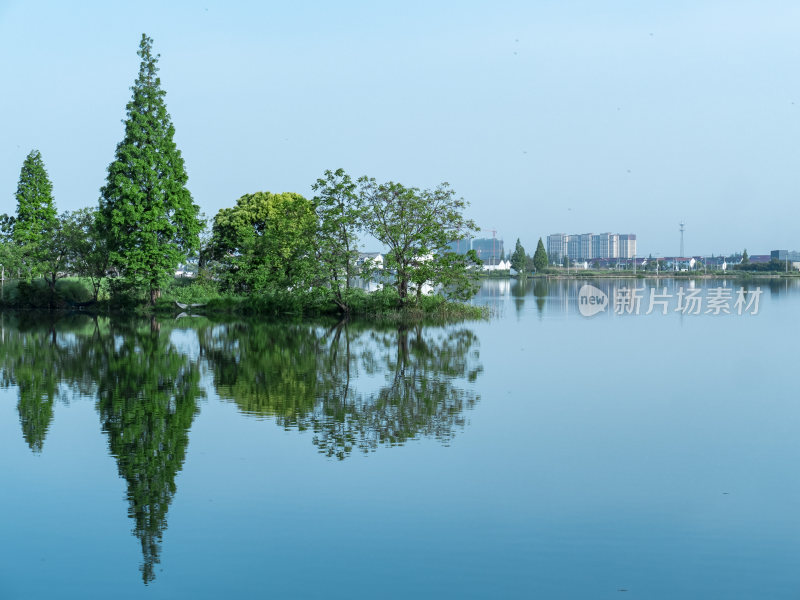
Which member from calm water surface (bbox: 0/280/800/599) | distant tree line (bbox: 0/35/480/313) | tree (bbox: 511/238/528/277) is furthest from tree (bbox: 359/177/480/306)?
tree (bbox: 511/238/528/277)

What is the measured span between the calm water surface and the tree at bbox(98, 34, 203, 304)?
56.6ft

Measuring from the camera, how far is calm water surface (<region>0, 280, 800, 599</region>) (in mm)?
5672

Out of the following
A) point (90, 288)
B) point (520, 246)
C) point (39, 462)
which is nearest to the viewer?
point (39, 462)

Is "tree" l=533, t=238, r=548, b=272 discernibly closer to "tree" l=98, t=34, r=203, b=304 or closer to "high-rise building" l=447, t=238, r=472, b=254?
"high-rise building" l=447, t=238, r=472, b=254

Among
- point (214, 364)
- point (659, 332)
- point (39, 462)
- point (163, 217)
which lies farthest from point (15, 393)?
point (163, 217)

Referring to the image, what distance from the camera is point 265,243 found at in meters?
34.8

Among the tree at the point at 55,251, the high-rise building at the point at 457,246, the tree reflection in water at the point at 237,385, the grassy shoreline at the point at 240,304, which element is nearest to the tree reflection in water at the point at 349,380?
the tree reflection in water at the point at 237,385

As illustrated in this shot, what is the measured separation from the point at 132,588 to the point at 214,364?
10901 millimetres

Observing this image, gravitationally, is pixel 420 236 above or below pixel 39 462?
above

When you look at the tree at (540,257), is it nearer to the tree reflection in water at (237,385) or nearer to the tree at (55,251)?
the tree at (55,251)

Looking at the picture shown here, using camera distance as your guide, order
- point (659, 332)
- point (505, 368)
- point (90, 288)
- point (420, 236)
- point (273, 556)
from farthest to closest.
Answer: point (90, 288) → point (420, 236) → point (659, 332) → point (505, 368) → point (273, 556)

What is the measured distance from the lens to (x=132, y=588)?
5.49m

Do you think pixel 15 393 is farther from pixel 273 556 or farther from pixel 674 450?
pixel 674 450

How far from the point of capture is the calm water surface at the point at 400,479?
18.6ft
